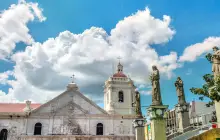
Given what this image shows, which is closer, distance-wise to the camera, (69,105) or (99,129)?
(99,129)

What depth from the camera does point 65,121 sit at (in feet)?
108

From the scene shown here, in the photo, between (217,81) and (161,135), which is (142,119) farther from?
(217,81)

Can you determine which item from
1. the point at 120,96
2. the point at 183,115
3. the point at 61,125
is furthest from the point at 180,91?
the point at 120,96

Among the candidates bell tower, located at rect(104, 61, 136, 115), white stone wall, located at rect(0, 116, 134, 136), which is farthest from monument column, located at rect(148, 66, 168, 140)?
Result: bell tower, located at rect(104, 61, 136, 115)

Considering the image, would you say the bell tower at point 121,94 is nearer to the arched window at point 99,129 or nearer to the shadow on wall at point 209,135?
the arched window at point 99,129

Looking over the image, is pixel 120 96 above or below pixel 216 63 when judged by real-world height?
above

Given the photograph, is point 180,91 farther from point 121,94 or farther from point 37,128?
point 121,94

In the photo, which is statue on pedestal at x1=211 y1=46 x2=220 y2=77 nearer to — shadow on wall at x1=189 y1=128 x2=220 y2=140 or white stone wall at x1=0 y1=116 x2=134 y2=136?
shadow on wall at x1=189 y1=128 x2=220 y2=140

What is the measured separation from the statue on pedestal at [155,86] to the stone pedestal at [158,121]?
342mm

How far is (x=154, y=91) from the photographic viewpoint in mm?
13094

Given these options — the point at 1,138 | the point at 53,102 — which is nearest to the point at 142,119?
the point at 53,102

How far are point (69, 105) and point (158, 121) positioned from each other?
23094 millimetres

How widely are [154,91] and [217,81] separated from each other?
534 centimetres

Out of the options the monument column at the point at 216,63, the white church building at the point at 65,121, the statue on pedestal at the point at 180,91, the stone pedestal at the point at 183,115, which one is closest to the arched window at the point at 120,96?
the white church building at the point at 65,121
